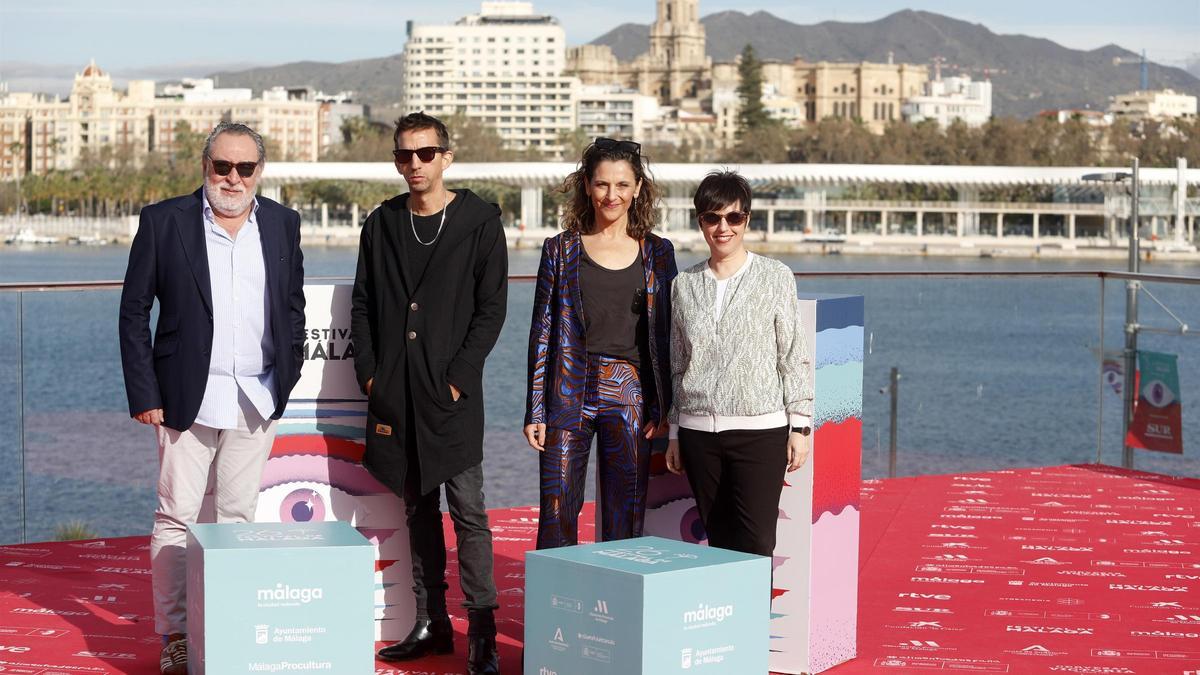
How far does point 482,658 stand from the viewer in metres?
3.21

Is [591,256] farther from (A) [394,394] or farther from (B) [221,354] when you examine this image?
(B) [221,354]

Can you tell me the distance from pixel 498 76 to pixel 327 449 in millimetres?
129666

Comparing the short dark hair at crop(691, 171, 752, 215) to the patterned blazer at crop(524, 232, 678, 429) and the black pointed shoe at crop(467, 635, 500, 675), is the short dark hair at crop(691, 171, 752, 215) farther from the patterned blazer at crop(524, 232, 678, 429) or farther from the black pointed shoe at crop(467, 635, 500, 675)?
the black pointed shoe at crop(467, 635, 500, 675)

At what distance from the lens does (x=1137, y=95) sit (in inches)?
5896

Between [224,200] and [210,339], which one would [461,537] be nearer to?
[210,339]

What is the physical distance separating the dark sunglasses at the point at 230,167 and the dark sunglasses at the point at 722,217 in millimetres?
904

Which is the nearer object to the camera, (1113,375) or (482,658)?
(482,658)

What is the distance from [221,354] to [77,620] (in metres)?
1.02

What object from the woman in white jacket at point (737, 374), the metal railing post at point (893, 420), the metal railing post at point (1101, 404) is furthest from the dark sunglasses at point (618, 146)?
the metal railing post at point (1101, 404)

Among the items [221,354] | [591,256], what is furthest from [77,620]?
[591,256]

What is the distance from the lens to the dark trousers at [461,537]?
322 cm

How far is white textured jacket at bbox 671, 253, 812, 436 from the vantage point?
10.1 feet

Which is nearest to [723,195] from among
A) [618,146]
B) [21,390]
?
[618,146]

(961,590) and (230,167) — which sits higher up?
(230,167)
